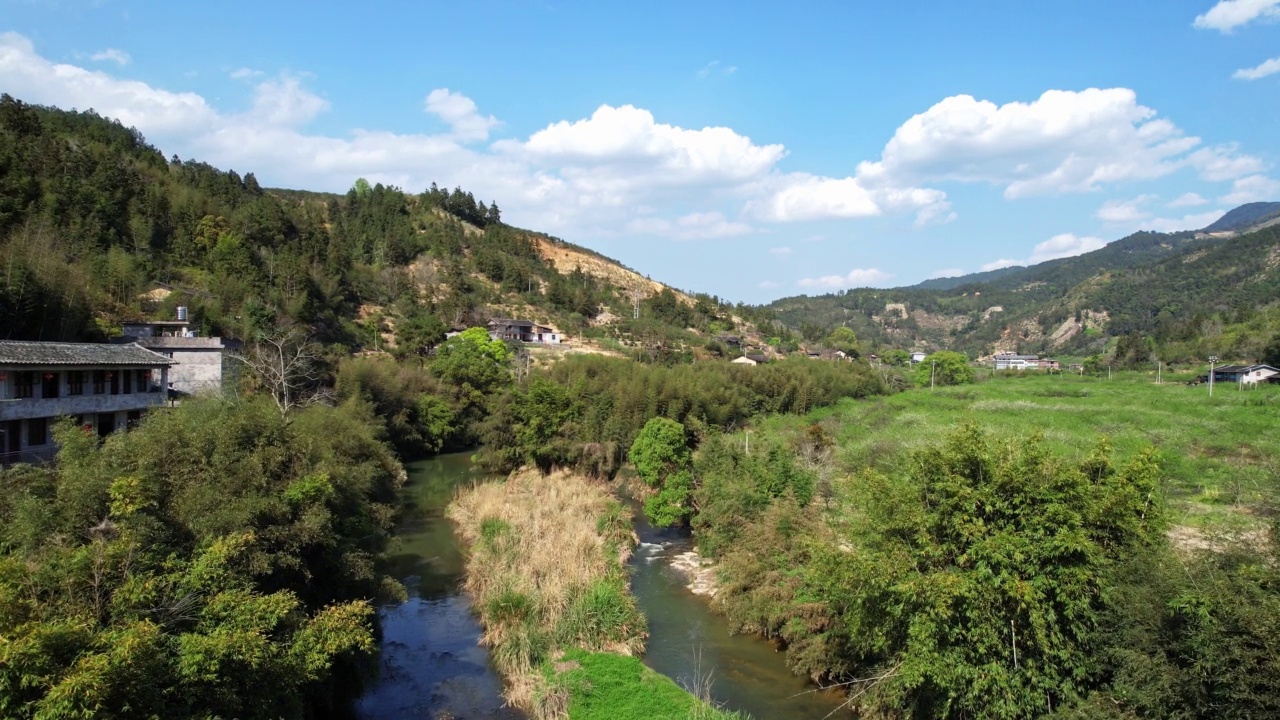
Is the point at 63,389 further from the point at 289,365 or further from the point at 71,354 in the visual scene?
the point at 289,365

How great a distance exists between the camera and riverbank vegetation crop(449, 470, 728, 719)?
13719 millimetres

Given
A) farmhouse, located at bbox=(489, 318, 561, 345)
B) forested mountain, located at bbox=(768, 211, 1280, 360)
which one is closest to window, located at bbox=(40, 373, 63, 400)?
farmhouse, located at bbox=(489, 318, 561, 345)

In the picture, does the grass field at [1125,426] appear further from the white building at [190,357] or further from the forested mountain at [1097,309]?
the white building at [190,357]

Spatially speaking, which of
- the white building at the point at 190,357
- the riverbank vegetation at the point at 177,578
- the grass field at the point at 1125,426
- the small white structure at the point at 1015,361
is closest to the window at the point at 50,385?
the riverbank vegetation at the point at 177,578

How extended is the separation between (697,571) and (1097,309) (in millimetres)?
135166

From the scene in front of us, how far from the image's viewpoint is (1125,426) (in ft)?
Answer: 111

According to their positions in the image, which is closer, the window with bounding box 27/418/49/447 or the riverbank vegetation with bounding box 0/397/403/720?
the riverbank vegetation with bounding box 0/397/403/720

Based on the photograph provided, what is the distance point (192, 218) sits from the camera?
52.6 meters

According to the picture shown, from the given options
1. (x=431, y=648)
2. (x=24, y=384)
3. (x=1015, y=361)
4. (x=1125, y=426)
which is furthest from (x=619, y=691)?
(x=1015, y=361)

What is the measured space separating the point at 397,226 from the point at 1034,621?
87.0m

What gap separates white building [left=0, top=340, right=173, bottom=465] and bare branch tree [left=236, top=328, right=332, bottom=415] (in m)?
6.54

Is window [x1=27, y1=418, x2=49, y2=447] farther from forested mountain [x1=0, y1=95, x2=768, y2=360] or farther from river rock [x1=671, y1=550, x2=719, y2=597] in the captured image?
river rock [x1=671, y1=550, x2=719, y2=597]

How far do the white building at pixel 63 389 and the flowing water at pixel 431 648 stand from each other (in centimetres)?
888

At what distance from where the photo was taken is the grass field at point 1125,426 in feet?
67.9
